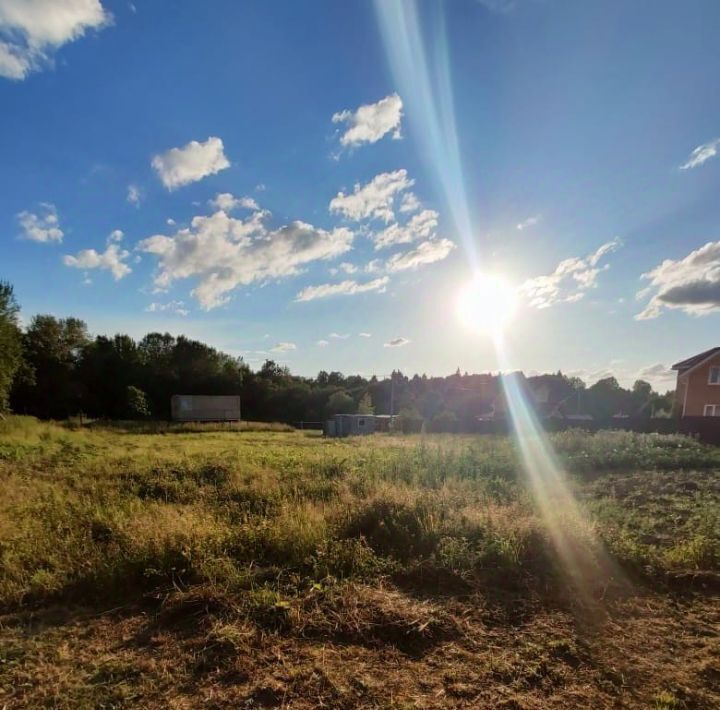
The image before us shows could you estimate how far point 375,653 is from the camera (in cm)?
311

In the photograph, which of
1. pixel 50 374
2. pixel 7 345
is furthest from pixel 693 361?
pixel 50 374

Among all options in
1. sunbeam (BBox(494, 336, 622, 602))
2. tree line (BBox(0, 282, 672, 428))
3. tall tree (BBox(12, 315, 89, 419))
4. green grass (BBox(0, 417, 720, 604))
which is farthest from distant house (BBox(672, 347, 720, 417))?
tall tree (BBox(12, 315, 89, 419))

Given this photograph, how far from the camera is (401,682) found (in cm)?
279

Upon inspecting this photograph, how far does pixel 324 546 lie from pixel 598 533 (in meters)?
3.07

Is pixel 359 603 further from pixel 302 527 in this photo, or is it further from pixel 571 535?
pixel 571 535

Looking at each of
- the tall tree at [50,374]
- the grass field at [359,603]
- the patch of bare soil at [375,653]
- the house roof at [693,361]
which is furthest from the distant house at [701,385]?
the tall tree at [50,374]

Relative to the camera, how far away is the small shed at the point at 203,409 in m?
53.8

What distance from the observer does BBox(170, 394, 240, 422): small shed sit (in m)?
53.8

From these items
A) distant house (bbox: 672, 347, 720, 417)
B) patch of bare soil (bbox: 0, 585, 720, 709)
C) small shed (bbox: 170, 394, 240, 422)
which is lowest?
small shed (bbox: 170, 394, 240, 422)

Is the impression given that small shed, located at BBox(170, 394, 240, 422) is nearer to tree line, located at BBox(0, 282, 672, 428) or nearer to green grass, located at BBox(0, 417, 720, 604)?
tree line, located at BBox(0, 282, 672, 428)

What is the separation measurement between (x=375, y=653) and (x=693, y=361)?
36435mm

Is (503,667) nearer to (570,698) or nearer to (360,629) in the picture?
(570,698)

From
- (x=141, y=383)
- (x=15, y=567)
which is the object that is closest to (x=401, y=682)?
(x=15, y=567)

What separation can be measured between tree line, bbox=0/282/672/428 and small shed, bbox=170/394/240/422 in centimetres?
356
